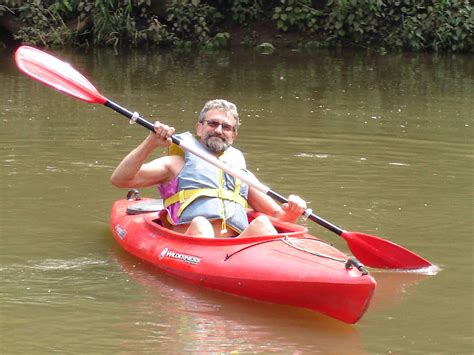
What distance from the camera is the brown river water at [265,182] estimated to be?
192 inches

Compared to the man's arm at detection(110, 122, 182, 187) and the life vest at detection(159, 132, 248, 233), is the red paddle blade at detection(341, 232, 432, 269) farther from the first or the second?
the man's arm at detection(110, 122, 182, 187)

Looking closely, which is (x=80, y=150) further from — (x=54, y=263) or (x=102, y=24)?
(x=102, y=24)

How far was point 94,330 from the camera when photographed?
15.8 ft

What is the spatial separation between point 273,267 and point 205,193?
0.80 metres

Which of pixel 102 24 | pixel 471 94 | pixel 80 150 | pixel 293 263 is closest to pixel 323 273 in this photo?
pixel 293 263

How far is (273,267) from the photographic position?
5156 mm

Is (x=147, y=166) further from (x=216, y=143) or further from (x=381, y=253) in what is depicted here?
(x=381, y=253)

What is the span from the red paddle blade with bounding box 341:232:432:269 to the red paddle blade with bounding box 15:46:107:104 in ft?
5.46

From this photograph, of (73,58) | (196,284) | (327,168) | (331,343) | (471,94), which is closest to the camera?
(331,343)

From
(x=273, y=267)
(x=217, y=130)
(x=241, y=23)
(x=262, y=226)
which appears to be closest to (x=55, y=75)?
(x=217, y=130)

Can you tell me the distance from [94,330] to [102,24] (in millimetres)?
11781

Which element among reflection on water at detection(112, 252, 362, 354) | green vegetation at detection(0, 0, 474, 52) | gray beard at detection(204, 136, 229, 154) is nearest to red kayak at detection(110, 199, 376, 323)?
reflection on water at detection(112, 252, 362, 354)

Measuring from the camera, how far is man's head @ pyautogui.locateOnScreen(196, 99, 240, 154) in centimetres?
579

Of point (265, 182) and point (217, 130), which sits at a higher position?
point (217, 130)
